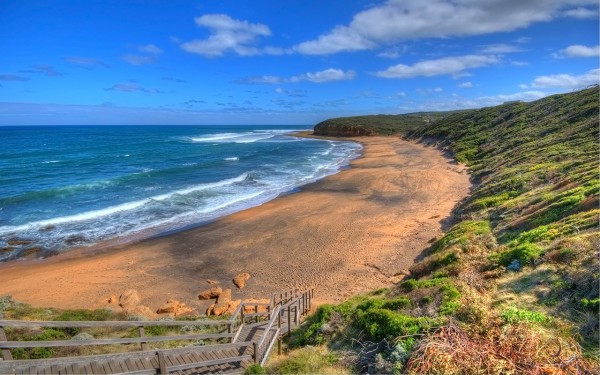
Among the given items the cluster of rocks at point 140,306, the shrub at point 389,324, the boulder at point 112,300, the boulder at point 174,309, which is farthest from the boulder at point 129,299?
the shrub at point 389,324

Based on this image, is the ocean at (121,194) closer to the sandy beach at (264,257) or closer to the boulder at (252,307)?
the sandy beach at (264,257)

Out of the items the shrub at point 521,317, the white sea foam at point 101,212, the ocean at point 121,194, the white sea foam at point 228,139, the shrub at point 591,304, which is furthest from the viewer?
the white sea foam at point 228,139

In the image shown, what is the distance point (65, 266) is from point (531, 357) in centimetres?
1970

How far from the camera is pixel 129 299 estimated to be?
14.3 meters

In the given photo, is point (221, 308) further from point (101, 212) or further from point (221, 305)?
point (101, 212)

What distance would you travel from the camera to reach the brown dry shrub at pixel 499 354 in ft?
16.7

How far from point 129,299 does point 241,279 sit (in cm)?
453

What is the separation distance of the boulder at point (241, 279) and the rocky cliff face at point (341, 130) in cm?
9165

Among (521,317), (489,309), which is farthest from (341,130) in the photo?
(521,317)

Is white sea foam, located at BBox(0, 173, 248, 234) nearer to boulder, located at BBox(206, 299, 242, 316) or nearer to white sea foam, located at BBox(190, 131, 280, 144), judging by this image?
boulder, located at BBox(206, 299, 242, 316)

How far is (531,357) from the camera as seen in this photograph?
17.1ft

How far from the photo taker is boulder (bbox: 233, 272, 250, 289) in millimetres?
15664

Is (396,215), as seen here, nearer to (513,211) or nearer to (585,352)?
(513,211)

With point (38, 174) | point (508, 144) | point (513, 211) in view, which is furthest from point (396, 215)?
point (38, 174)
